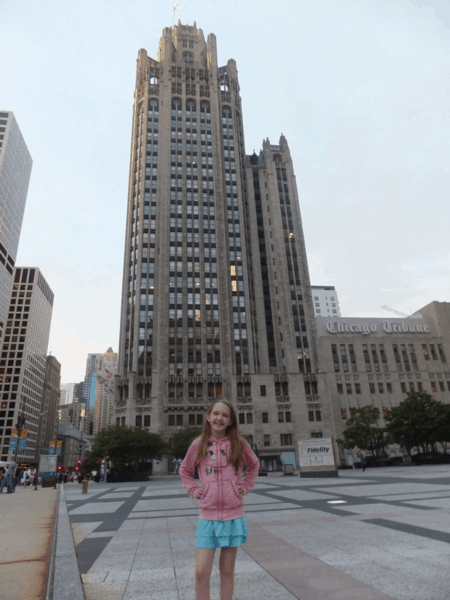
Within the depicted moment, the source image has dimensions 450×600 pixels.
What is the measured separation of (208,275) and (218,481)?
8639 cm

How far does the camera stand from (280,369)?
9000cm

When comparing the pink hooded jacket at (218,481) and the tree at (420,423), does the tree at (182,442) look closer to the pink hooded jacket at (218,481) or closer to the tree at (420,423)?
the tree at (420,423)

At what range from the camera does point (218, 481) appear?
4.42 metres

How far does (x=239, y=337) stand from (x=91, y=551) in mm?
78257

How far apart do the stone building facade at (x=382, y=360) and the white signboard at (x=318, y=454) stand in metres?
51.0

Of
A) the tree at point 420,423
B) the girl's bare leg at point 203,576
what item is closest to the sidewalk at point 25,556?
the girl's bare leg at point 203,576

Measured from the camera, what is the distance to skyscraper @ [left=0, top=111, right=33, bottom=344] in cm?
15088

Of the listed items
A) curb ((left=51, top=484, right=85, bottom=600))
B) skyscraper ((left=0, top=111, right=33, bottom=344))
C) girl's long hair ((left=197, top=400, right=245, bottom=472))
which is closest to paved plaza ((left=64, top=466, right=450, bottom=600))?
curb ((left=51, top=484, right=85, bottom=600))

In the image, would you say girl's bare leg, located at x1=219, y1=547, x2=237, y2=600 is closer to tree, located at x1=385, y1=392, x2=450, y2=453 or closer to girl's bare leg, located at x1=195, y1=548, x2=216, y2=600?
girl's bare leg, located at x1=195, y1=548, x2=216, y2=600

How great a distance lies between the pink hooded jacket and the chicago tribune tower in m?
72.5

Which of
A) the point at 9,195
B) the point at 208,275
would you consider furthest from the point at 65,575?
the point at 9,195

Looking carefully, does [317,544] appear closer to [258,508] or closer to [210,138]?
[258,508]

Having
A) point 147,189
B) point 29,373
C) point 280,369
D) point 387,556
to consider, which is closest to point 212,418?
point 387,556

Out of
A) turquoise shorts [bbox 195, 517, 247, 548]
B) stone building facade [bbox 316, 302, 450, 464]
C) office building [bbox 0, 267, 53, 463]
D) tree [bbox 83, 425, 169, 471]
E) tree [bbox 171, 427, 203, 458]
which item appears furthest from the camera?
office building [bbox 0, 267, 53, 463]
